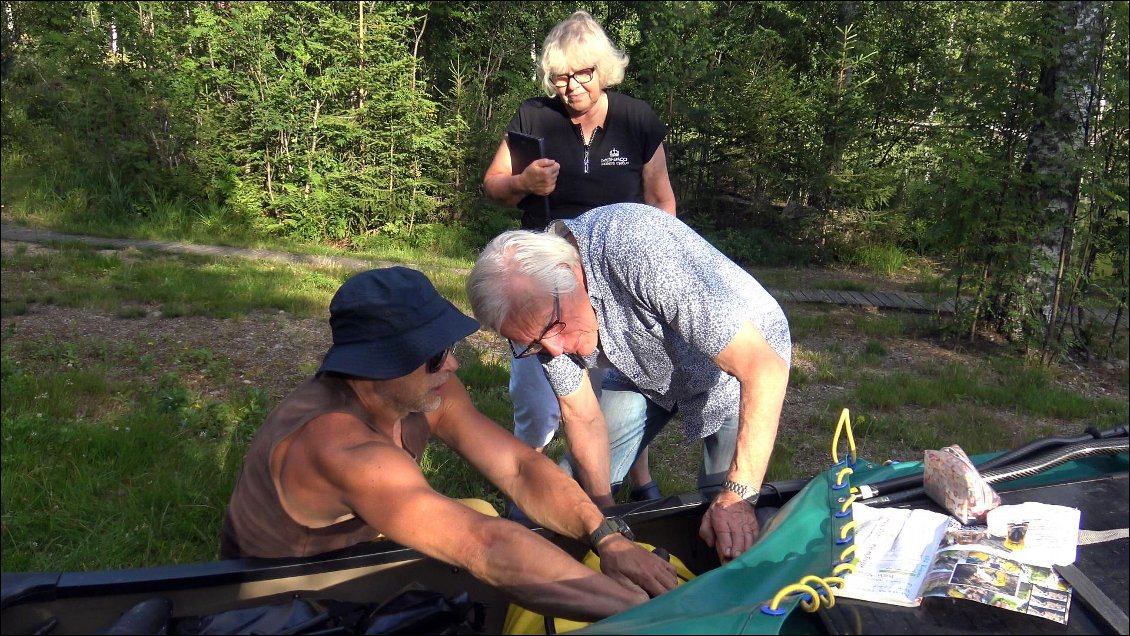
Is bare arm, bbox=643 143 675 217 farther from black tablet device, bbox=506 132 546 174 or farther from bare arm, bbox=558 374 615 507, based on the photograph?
bare arm, bbox=558 374 615 507

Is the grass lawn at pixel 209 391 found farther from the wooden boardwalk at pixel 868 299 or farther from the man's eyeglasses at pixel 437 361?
the man's eyeglasses at pixel 437 361

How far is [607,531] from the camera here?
237cm

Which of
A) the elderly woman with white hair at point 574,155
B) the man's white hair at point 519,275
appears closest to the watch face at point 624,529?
the man's white hair at point 519,275

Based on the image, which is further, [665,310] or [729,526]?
[665,310]

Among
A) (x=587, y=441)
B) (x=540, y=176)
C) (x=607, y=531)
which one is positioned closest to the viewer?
(x=607, y=531)

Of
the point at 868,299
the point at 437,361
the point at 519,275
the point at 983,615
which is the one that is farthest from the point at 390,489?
the point at 868,299

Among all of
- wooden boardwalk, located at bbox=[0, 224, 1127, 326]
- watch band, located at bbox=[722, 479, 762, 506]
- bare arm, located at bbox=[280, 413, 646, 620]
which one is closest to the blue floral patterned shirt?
watch band, located at bbox=[722, 479, 762, 506]

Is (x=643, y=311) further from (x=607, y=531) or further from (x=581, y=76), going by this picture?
(x=581, y=76)

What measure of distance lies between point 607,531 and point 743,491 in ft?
1.44

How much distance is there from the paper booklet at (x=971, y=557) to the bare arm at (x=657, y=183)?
193cm

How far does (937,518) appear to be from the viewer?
7.08 feet

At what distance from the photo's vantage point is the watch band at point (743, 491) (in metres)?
2.55

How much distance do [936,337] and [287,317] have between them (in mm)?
4750

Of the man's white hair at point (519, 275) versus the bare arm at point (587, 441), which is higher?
the man's white hair at point (519, 275)
